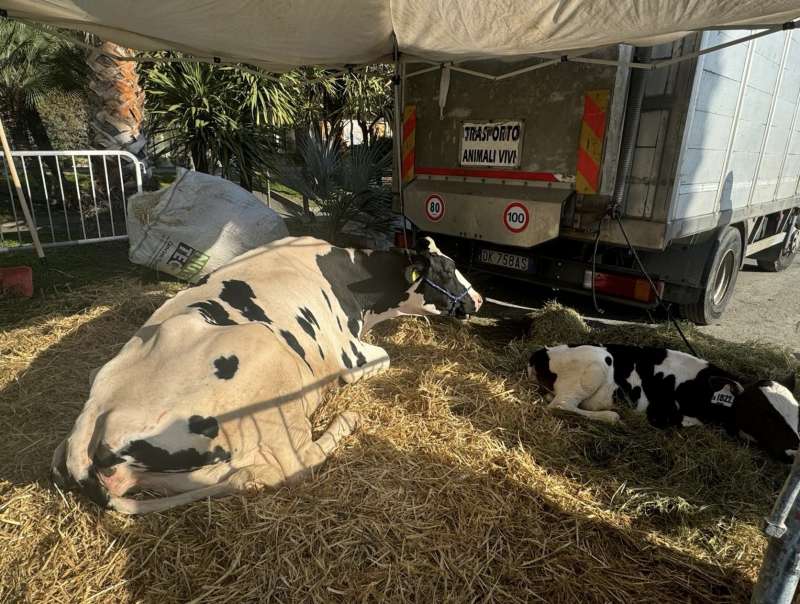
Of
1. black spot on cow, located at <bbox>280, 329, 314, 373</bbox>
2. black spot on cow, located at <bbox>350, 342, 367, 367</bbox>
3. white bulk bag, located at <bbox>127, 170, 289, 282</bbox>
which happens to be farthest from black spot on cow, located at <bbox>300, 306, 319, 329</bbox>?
white bulk bag, located at <bbox>127, 170, 289, 282</bbox>

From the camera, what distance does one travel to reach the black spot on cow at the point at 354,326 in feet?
13.2

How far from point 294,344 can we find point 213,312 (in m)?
0.53

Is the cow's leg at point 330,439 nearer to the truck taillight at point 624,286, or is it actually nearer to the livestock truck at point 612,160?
the livestock truck at point 612,160

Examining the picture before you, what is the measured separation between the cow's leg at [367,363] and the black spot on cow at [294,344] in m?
0.51

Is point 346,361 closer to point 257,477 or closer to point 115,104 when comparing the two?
point 257,477

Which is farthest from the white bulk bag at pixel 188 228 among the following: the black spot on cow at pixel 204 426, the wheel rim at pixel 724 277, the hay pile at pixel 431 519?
the wheel rim at pixel 724 277

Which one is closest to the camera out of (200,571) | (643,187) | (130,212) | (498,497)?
(200,571)

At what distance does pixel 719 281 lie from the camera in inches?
212

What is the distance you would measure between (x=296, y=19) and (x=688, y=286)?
4.07 m

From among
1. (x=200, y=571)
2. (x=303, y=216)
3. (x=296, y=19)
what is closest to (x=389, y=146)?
(x=303, y=216)

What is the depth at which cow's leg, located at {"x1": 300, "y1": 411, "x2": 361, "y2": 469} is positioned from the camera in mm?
2693

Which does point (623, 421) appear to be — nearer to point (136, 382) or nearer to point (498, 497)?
point (498, 497)

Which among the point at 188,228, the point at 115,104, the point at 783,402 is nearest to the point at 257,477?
the point at 783,402

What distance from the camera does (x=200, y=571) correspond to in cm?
204
